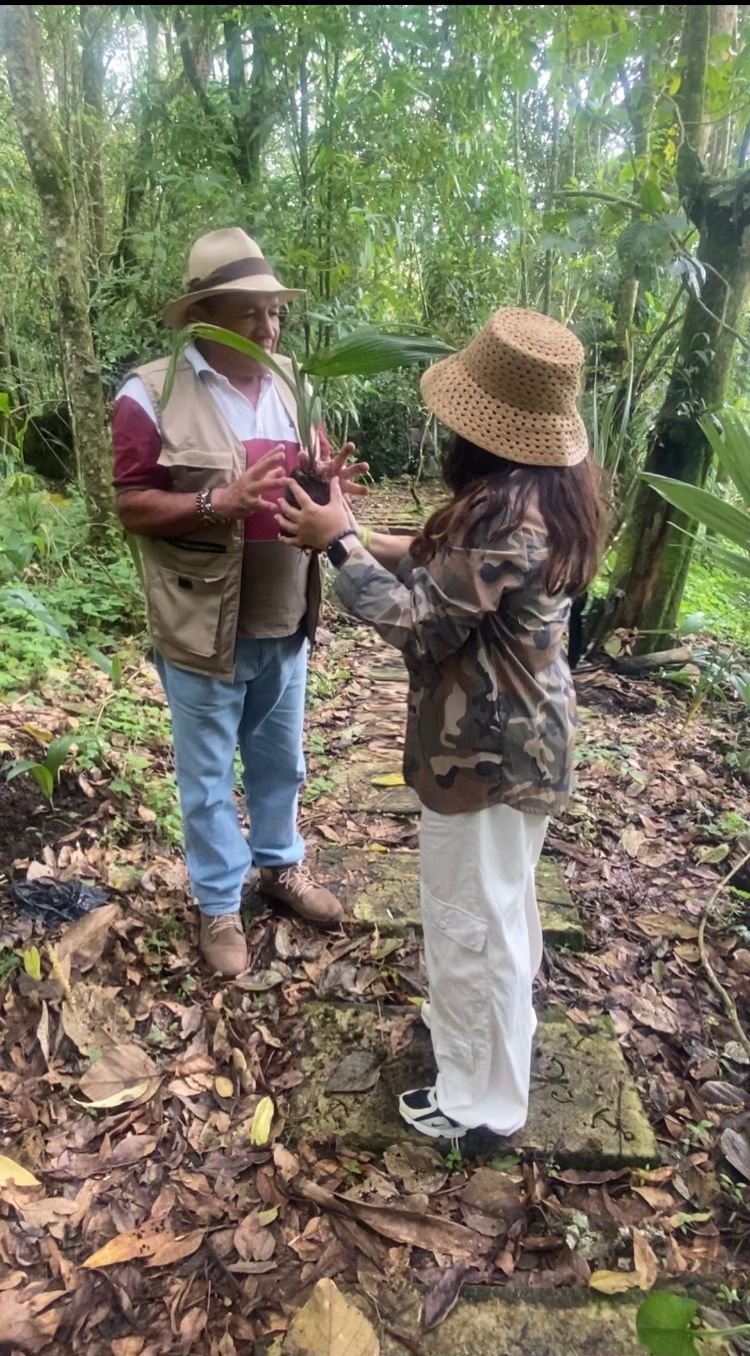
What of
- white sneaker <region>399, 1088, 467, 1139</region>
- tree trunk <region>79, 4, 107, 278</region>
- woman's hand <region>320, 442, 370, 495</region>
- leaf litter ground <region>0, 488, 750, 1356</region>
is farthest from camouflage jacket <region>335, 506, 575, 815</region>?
tree trunk <region>79, 4, 107, 278</region>

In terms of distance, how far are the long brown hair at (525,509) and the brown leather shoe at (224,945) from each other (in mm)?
1235

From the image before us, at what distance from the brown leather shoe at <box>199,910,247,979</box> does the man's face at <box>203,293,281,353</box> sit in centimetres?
144

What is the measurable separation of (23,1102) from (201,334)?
1.65 m

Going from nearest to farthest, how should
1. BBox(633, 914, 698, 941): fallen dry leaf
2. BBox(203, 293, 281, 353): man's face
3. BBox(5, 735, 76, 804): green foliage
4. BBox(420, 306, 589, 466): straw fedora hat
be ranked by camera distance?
BBox(420, 306, 589, 466): straw fedora hat < BBox(203, 293, 281, 353): man's face < BBox(5, 735, 76, 804): green foliage < BBox(633, 914, 698, 941): fallen dry leaf

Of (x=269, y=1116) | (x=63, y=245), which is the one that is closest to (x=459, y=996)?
(x=269, y=1116)

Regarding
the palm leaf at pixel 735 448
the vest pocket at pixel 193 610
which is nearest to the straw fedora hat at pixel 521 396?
the palm leaf at pixel 735 448

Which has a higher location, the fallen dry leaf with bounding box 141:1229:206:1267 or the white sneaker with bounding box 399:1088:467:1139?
the white sneaker with bounding box 399:1088:467:1139

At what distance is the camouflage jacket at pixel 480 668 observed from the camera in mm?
1363

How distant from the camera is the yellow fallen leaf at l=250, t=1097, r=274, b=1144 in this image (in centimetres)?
176

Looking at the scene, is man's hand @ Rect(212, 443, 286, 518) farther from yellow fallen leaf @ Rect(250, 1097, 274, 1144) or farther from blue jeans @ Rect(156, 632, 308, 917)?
yellow fallen leaf @ Rect(250, 1097, 274, 1144)

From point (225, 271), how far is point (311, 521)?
2.20ft

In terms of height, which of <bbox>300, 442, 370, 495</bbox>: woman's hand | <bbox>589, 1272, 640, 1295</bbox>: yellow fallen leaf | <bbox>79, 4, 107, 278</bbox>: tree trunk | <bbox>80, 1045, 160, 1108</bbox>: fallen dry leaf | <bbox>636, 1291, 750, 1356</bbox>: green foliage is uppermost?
<bbox>79, 4, 107, 278</bbox>: tree trunk

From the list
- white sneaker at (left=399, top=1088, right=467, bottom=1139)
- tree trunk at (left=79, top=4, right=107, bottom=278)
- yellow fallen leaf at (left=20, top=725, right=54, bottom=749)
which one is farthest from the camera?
tree trunk at (left=79, top=4, right=107, bottom=278)

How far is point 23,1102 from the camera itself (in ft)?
5.86
